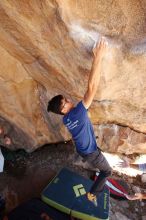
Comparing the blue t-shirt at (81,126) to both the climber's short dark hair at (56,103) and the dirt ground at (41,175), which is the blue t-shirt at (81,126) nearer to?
the climber's short dark hair at (56,103)

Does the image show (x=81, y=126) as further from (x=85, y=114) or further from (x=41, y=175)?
(x=41, y=175)

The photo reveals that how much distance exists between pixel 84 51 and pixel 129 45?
595 mm

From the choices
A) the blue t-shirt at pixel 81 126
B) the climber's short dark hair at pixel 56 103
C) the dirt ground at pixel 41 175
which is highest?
the climber's short dark hair at pixel 56 103

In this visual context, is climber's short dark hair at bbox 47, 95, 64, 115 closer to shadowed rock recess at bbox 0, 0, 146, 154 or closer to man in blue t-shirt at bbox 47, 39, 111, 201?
man in blue t-shirt at bbox 47, 39, 111, 201

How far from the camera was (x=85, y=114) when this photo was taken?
4.02 metres

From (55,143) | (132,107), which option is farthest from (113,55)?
(55,143)

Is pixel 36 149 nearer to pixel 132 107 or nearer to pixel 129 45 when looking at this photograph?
pixel 132 107

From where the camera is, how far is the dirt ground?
6.02 metres

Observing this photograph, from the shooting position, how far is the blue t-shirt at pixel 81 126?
4.00 meters

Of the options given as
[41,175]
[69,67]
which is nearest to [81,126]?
[69,67]

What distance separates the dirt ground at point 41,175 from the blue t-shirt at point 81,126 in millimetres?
2191

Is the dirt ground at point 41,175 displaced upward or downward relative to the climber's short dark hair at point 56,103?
downward

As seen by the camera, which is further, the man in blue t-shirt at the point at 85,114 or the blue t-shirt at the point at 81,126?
the blue t-shirt at the point at 81,126

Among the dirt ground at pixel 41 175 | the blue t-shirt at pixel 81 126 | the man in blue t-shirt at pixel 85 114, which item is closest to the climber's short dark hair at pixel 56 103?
the man in blue t-shirt at pixel 85 114
